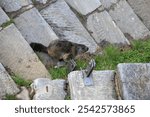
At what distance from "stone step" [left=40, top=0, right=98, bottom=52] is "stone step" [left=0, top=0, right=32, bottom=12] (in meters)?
0.23

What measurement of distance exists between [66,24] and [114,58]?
68cm

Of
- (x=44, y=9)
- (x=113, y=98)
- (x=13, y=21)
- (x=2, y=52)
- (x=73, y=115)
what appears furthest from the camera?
(x=44, y=9)

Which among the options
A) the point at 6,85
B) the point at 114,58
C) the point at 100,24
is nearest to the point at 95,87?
the point at 6,85

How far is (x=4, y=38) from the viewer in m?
4.23

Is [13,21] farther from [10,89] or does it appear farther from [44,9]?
[10,89]

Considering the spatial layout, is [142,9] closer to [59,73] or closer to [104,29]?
[104,29]

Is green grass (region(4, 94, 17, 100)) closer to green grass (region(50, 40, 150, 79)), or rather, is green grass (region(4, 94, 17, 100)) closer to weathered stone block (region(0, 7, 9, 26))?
green grass (region(50, 40, 150, 79))

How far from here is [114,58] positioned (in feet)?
14.3

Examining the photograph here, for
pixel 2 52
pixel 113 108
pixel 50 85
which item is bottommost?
pixel 113 108

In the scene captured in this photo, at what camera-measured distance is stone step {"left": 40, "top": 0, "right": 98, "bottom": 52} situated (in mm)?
4594

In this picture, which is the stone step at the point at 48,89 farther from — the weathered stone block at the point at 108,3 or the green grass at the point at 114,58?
the weathered stone block at the point at 108,3

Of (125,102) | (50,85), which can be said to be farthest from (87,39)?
(125,102)

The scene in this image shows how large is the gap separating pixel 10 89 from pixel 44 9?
1386 millimetres

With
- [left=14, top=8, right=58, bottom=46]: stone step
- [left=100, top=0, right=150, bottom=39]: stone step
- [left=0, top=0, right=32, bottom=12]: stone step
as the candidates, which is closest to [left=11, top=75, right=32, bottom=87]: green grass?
[left=14, top=8, right=58, bottom=46]: stone step
